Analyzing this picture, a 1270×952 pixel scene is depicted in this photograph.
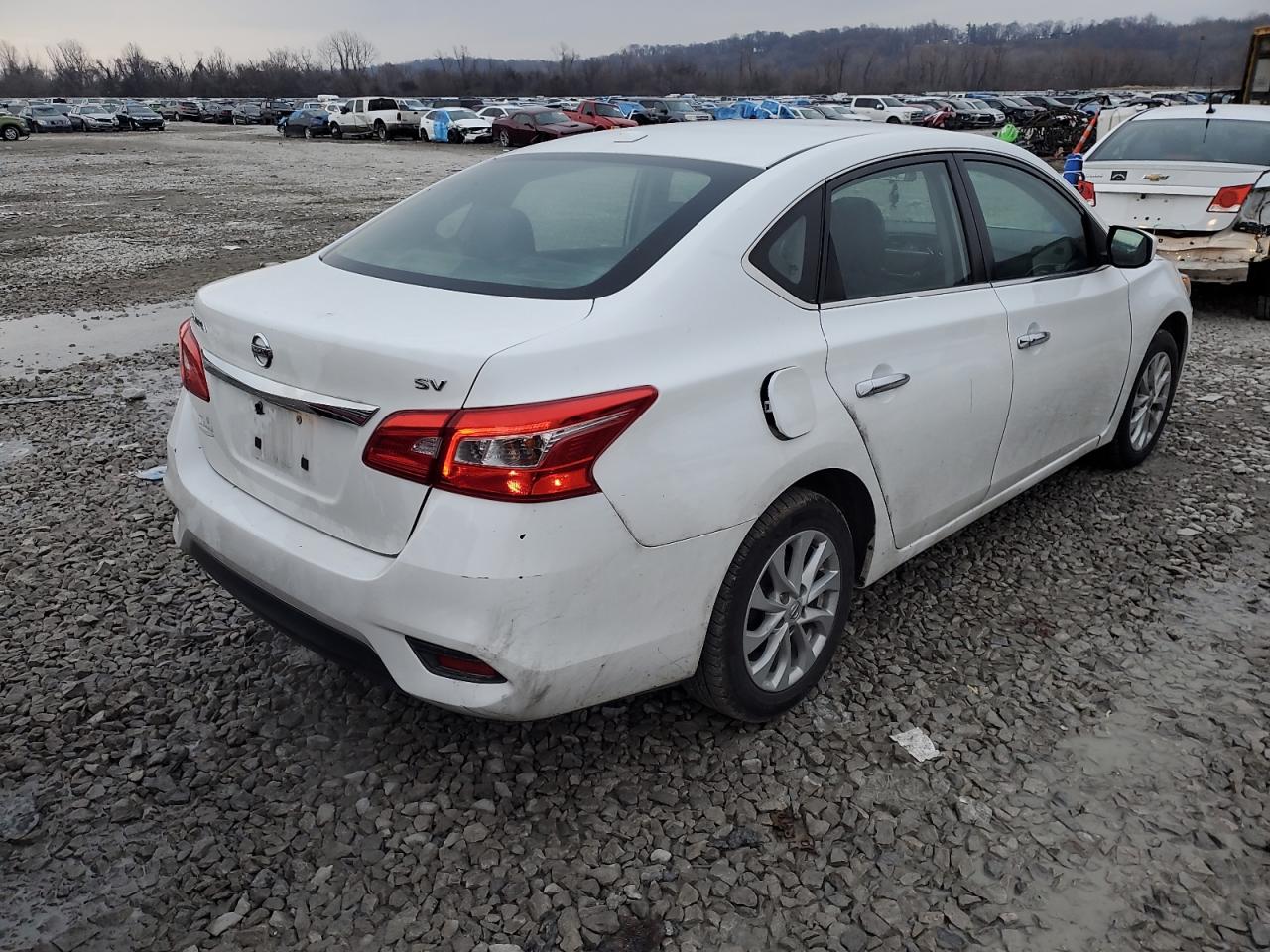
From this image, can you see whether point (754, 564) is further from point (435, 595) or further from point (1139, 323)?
point (1139, 323)

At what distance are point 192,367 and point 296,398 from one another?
28.4 inches

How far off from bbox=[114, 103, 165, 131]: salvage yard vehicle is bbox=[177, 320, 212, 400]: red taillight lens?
60.8m

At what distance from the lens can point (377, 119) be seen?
45.0 metres

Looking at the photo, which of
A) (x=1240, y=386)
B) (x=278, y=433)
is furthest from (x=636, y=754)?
(x=1240, y=386)

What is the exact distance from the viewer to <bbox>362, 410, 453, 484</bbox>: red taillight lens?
2.21 metres

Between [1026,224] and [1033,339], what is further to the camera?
[1026,224]

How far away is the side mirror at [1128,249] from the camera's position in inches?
165

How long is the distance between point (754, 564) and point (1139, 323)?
2783mm

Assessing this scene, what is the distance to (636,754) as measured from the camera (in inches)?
115

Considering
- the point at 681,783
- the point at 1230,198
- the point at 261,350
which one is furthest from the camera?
the point at 1230,198

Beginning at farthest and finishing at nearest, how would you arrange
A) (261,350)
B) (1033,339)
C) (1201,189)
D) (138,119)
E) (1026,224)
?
(138,119)
(1201,189)
(1026,224)
(1033,339)
(261,350)

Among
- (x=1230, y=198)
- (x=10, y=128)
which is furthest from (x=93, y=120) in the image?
(x=1230, y=198)

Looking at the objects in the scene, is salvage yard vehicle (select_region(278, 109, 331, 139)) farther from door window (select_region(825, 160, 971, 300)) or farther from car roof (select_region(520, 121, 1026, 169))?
door window (select_region(825, 160, 971, 300))

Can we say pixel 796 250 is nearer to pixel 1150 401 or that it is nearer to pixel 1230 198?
pixel 1150 401
